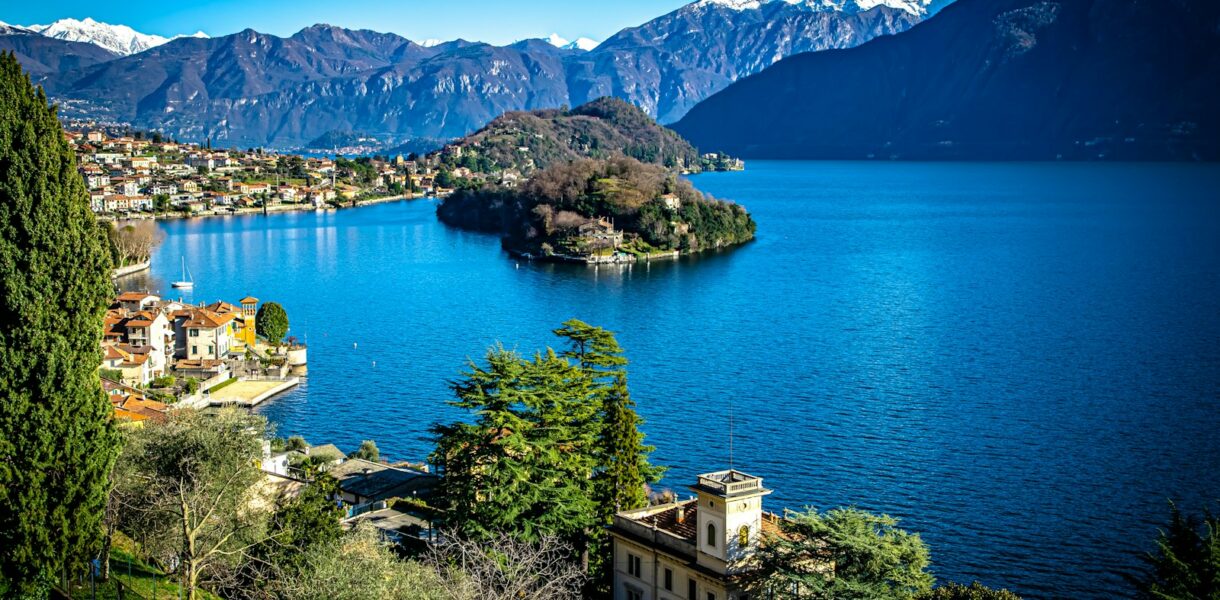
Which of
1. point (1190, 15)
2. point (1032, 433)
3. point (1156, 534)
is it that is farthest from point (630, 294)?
point (1190, 15)

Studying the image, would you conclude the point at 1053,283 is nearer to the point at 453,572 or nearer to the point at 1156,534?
the point at 1156,534

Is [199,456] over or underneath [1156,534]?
over

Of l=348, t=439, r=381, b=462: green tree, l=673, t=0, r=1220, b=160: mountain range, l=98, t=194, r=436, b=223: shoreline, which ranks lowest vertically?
l=348, t=439, r=381, b=462: green tree

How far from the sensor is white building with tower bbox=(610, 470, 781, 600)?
500 inches

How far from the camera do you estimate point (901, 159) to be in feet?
595

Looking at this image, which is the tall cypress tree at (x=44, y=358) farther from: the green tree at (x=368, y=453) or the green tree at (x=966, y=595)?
the green tree at (x=368, y=453)

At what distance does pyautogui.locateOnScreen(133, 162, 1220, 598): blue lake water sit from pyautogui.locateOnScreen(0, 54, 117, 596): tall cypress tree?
690cm

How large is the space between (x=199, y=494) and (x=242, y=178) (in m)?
92.9

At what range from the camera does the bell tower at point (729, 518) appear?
12.6 metres

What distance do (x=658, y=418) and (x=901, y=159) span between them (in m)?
165

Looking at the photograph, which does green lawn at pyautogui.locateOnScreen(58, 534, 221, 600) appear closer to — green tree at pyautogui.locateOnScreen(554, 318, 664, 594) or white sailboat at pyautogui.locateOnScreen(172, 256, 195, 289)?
green tree at pyautogui.locateOnScreen(554, 318, 664, 594)

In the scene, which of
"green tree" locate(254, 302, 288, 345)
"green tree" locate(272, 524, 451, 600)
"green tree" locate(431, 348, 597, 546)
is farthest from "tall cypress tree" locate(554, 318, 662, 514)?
"green tree" locate(254, 302, 288, 345)

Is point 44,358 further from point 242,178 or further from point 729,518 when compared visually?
point 242,178

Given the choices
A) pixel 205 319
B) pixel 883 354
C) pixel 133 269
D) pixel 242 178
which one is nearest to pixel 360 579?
pixel 205 319
